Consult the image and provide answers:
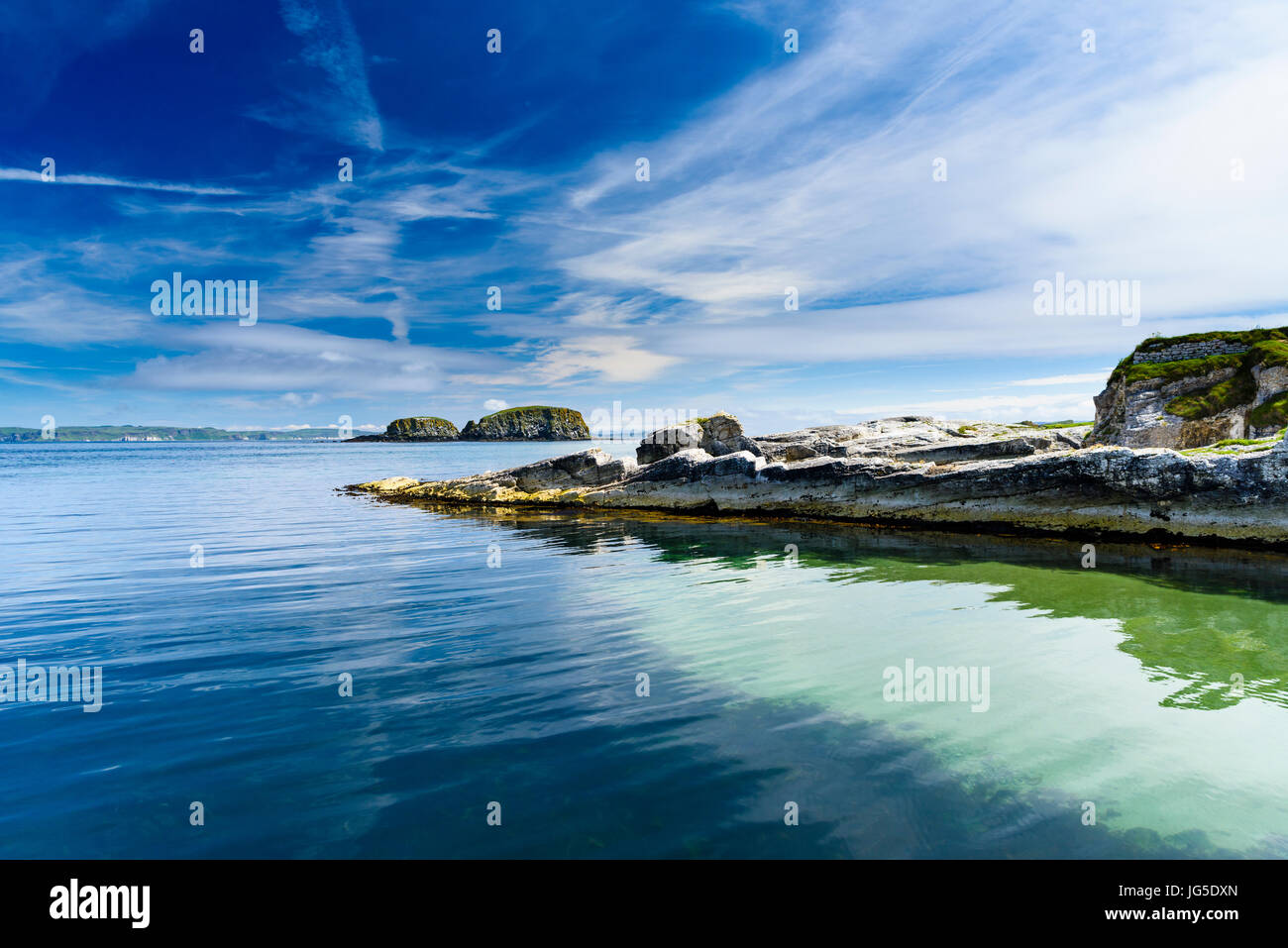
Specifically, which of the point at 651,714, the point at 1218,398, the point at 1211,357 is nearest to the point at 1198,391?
the point at 1218,398

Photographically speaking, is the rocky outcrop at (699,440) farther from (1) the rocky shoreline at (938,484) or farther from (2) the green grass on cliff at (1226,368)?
(2) the green grass on cliff at (1226,368)

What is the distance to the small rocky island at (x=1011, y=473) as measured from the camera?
Result: 65.2ft

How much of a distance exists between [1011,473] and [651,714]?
69.9ft

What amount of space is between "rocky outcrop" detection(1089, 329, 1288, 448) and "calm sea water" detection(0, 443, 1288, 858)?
2432cm

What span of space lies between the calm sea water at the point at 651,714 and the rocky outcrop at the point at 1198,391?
24.3m

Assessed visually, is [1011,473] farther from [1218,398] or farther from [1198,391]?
[1198,391]

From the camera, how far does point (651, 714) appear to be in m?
8.44

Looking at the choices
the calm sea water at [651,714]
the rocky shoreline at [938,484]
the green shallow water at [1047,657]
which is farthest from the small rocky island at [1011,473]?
the calm sea water at [651,714]

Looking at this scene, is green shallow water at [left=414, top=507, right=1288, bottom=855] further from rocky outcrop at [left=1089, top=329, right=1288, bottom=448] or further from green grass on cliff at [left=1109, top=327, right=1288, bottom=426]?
green grass on cliff at [left=1109, top=327, right=1288, bottom=426]

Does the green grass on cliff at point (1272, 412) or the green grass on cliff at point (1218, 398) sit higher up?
the green grass on cliff at point (1218, 398)

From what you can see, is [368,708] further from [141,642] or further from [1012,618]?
[1012,618]
